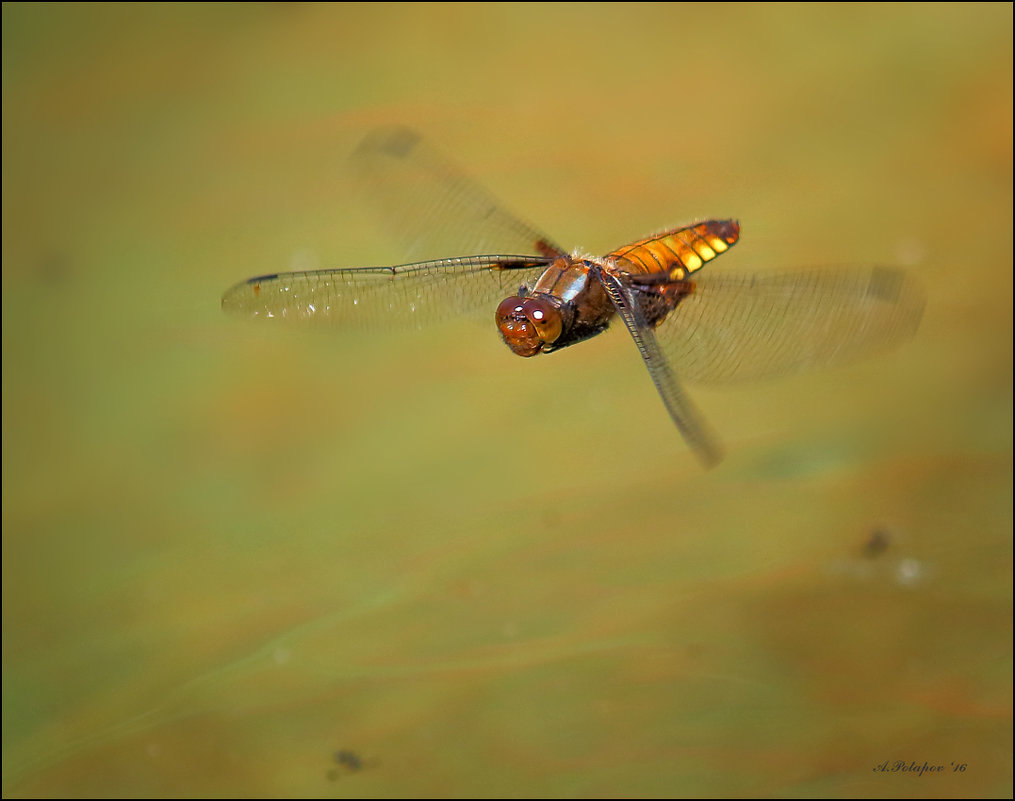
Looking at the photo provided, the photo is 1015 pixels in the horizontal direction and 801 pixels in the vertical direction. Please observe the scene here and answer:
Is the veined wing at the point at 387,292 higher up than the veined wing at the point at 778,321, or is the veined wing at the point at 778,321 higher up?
the veined wing at the point at 387,292

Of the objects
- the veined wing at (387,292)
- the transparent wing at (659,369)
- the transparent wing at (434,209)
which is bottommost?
the transparent wing at (659,369)

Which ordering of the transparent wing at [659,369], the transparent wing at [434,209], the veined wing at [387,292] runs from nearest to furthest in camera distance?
1. the transparent wing at [659,369]
2. the veined wing at [387,292]
3. the transparent wing at [434,209]

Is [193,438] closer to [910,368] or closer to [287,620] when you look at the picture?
[287,620]

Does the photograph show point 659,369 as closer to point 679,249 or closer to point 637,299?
point 637,299

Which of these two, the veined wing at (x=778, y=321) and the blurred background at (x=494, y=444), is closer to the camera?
the veined wing at (x=778, y=321)

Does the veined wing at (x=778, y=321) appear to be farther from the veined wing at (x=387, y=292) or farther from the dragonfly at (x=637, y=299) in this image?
the veined wing at (x=387, y=292)

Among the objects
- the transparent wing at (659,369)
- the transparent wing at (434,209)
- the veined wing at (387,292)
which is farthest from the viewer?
the transparent wing at (434,209)

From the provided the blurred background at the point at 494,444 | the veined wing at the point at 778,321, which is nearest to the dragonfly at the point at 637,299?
the veined wing at the point at 778,321

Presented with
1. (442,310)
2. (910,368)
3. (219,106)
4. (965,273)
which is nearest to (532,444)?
(442,310)
